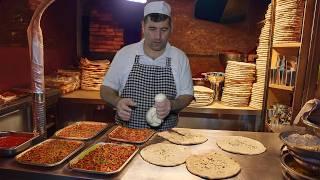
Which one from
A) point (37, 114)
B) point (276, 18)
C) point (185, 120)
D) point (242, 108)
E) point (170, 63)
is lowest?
point (185, 120)

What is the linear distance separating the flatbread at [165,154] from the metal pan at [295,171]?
1.66 feet

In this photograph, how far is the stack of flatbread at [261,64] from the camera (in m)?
3.06

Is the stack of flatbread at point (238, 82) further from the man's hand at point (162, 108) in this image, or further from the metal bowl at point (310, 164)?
the metal bowl at point (310, 164)

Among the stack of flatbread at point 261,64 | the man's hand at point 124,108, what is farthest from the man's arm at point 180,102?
the stack of flatbread at point 261,64

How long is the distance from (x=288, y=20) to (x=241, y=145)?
1.48 m

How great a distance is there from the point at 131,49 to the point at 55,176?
Answer: 1.30 m

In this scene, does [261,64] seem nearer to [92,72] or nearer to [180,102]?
[180,102]

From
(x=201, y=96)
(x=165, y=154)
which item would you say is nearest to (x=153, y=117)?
(x=165, y=154)

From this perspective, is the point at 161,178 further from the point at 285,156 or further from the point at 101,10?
the point at 101,10

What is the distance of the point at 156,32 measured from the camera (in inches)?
85.8

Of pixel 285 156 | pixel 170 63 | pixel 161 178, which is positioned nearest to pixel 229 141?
pixel 285 156

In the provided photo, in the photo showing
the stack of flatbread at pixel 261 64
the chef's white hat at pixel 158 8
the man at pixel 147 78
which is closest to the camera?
the chef's white hat at pixel 158 8

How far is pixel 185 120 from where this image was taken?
3.72 metres

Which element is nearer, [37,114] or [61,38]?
[37,114]
